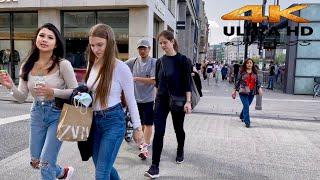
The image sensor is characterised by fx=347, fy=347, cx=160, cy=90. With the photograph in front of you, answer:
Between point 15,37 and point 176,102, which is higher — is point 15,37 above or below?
above

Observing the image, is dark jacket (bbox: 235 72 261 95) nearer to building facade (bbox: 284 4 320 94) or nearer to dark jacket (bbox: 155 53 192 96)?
dark jacket (bbox: 155 53 192 96)

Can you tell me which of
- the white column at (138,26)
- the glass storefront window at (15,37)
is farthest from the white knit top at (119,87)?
the glass storefront window at (15,37)

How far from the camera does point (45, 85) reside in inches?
120

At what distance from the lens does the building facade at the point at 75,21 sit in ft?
50.9

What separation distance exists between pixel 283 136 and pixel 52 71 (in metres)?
5.64

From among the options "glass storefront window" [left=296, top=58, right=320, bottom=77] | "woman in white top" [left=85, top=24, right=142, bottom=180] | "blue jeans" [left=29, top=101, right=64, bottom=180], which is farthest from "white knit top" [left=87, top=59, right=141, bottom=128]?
"glass storefront window" [left=296, top=58, right=320, bottom=77]

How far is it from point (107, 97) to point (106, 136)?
0.33 metres

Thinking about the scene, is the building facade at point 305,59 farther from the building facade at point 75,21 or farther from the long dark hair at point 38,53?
the long dark hair at point 38,53

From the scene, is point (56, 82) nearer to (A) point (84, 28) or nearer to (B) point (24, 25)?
(A) point (84, 28)

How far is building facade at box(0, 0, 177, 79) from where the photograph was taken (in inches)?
611

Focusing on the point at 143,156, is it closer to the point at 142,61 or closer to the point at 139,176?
the point at 139,176

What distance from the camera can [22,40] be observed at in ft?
59.6

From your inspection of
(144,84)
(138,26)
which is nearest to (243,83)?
(144,84)

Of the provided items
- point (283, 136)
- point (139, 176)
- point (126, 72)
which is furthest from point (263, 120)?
point (126, 72)
